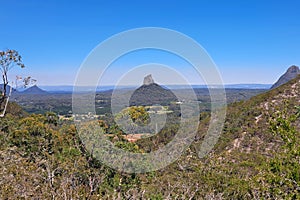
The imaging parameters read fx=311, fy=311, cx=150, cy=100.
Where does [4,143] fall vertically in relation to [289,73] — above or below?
below

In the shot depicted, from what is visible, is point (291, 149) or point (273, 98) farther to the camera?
point (273, 98)

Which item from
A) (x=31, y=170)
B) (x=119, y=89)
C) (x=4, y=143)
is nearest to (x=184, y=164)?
(x=31, y=170)

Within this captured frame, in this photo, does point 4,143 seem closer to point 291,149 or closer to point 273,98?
point 291,149

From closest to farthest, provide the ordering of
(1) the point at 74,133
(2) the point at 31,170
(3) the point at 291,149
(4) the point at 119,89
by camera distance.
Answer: (3) the point at 291,149
(4) the point at 119,89
(2) the point at 31,170
(1) the point at 74,133

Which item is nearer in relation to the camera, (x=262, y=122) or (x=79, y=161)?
(x=79, y=161)

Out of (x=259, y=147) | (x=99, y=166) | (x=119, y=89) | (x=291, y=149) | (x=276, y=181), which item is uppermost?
(x=119, y=89)

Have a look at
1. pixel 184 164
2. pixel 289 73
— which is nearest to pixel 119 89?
pixel 184 164

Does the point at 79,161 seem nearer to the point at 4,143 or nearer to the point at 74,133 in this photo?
the point at 74,133

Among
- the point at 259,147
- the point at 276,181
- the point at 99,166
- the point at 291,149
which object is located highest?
the point at 291,149

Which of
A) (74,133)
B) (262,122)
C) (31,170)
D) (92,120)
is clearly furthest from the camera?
(262,122)
